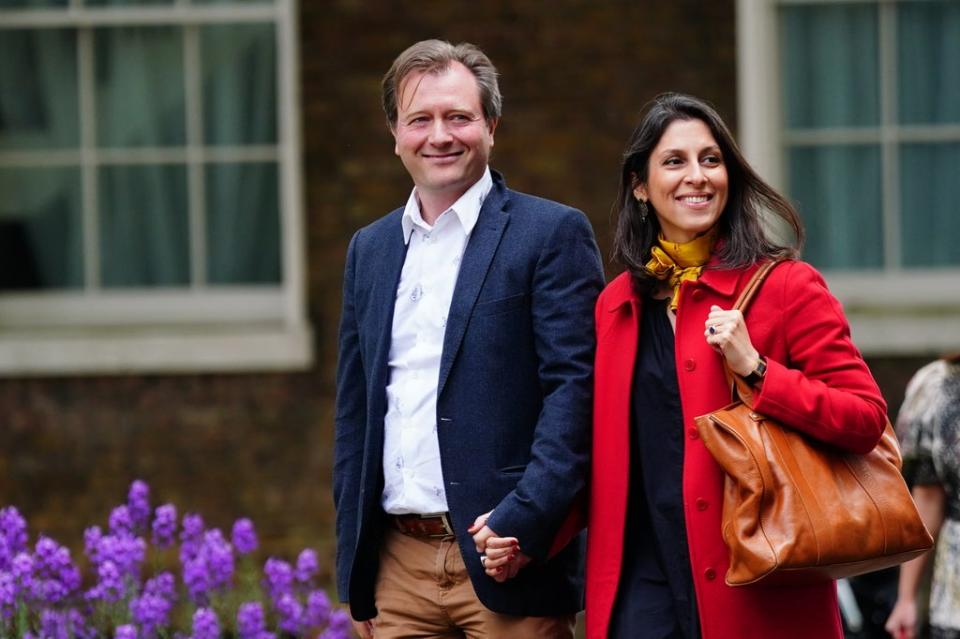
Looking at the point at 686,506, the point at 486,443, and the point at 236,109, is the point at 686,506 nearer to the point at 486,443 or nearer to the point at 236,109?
the point at 486,443

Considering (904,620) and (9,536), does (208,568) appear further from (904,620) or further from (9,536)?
(904,620)

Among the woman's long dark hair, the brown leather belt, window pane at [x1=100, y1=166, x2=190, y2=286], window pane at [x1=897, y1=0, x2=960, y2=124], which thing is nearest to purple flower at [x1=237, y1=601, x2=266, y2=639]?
the brown leather belt

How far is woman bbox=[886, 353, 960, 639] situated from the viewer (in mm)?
4844

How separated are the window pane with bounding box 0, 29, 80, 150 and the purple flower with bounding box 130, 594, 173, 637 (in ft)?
12.3

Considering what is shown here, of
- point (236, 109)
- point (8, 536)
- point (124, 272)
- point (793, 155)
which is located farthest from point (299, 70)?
point (8, 536)

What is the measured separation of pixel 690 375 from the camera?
12.1 ft

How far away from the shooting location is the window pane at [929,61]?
790cm

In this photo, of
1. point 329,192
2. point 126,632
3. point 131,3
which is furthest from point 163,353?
point 126,632

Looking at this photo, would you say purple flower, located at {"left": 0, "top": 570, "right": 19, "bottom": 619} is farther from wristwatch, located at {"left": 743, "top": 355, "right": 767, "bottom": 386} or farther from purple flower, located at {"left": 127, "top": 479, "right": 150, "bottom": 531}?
wristwatch, located at {"left": 743, "top": 355, "right": 767, "bottom": 386}

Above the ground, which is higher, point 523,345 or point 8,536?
point 523,345

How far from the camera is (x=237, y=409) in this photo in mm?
7887

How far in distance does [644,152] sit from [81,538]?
4.86 metres

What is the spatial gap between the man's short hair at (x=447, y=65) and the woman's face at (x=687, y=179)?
1.59ft

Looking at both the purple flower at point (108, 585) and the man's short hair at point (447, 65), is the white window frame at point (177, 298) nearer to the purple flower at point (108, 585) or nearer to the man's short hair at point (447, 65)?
the purple flower at point (108, 585)
